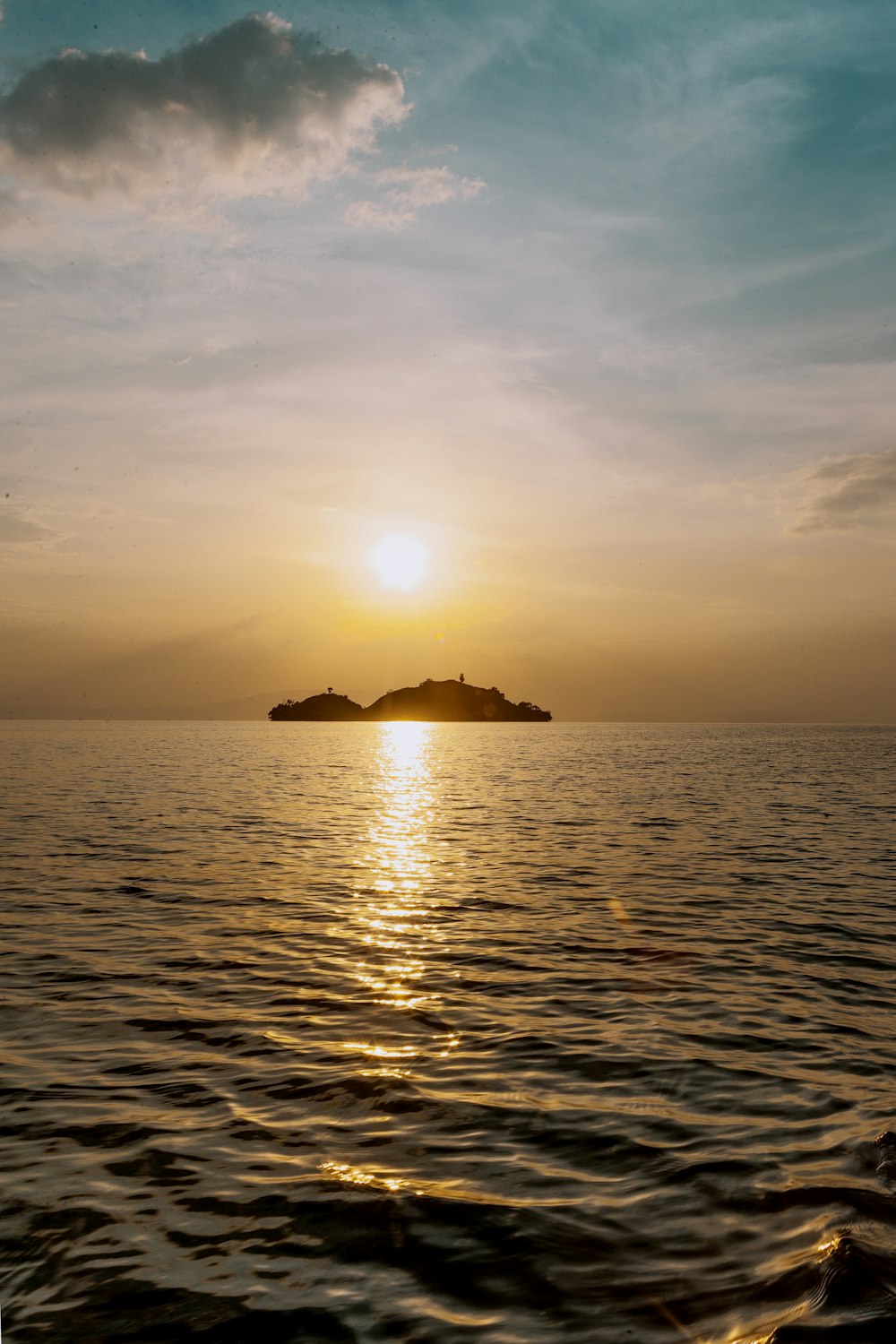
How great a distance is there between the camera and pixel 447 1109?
10.1m

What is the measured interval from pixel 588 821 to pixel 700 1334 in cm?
3732

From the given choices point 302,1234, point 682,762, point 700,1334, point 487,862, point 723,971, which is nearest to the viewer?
point 700,1334

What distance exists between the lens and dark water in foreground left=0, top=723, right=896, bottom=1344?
21.9 feet

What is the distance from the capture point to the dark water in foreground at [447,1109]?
6.67 m

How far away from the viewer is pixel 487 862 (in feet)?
99.7

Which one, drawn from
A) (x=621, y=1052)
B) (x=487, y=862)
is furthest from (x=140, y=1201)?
(x=487, y=862)

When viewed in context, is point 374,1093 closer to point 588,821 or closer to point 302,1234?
point 302,1234

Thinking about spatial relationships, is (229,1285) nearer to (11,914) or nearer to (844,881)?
(11,914)

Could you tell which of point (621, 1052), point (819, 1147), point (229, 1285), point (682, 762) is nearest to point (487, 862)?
point (621, 1052)

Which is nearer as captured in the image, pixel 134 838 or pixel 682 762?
pixel 134 838

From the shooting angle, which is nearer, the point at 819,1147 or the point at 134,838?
the point at 819,1147

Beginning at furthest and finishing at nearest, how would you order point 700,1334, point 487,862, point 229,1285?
point 487,862 → point 229,1285 → point 700,1334

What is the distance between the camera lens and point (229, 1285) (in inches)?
265

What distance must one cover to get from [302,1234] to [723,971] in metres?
11.2
